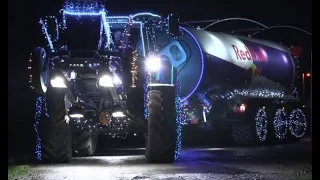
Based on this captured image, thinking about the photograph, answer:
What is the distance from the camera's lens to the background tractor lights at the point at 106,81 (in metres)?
16.7

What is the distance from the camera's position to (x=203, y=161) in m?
18.2

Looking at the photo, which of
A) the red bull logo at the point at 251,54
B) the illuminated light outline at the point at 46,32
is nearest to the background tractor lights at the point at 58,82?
the illuminated light outline at the point at 46,32

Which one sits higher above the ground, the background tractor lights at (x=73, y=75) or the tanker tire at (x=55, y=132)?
the background tractor lights at (x=73, y=75)

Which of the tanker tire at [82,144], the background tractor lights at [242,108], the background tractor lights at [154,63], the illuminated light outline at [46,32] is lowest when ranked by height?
the tanker tire at [82,144]

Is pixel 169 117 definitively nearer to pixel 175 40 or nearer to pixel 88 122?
pixel 88 122

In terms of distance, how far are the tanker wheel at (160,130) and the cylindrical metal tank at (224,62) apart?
5.13m

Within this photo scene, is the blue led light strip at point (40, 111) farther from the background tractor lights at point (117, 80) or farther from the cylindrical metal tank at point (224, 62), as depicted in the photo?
the cylindrical metal tank at point (224, 62)

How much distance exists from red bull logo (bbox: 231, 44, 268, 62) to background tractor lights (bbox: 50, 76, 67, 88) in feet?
33.0

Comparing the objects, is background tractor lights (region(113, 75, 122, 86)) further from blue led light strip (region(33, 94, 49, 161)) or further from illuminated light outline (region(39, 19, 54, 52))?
blue led light strip (region(33, 94, 49, 161))

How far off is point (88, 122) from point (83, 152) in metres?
3.02

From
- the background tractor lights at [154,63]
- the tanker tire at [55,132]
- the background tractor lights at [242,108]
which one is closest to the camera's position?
the tanker tire at [55,132]

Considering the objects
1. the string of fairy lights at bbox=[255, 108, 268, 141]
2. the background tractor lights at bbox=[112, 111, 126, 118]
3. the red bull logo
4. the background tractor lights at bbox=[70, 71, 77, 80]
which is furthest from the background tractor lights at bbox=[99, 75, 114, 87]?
the string of fairy lights at bbox=[255, 108, 268, 141]

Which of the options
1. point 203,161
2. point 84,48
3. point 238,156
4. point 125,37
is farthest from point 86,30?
point 238,156

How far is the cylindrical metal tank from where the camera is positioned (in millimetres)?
22609
